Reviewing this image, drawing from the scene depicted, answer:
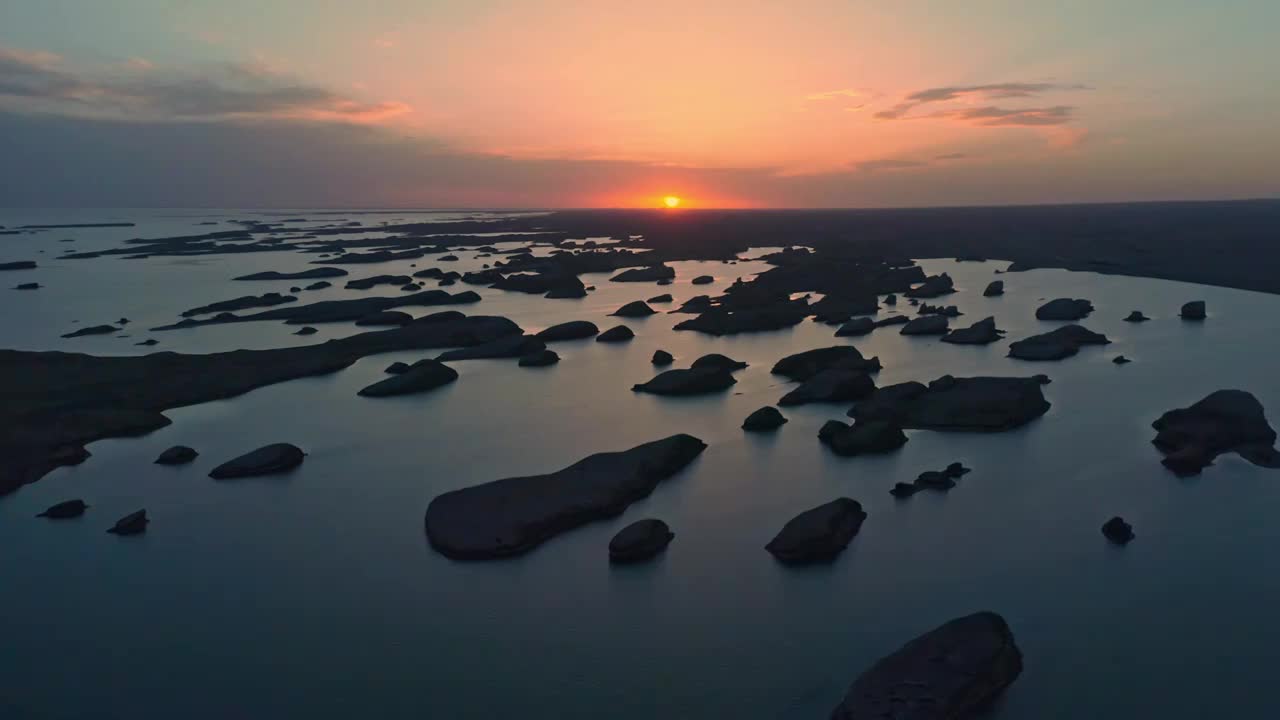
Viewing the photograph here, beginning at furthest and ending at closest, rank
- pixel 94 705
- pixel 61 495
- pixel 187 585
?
pixel 61 495 < pixel 187 585 < pixel 94 705

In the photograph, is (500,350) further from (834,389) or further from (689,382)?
(834,389)

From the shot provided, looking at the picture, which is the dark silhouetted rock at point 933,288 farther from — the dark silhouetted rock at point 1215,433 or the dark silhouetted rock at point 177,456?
the dark silhouetted rock at point 177,456

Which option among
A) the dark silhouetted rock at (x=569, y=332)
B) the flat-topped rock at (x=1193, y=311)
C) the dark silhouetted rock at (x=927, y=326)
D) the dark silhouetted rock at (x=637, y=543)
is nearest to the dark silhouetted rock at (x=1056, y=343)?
the dark silhouetted rock at (x=927, y=326)

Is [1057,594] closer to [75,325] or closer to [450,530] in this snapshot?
[450,530]

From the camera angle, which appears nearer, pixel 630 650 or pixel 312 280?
pixel 630 650

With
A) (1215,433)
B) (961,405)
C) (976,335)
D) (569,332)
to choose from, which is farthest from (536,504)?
(976,335)

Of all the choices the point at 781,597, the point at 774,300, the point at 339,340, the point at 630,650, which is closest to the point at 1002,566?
the point at 781,597

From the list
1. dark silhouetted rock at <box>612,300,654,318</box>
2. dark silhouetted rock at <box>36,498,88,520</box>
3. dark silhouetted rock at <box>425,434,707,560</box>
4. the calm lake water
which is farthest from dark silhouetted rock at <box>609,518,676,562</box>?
dark silhouetted rock at <box>612,300,654,318</box>

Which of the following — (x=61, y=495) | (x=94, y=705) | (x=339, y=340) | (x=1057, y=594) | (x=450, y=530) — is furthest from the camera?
(x=339, y=340)
